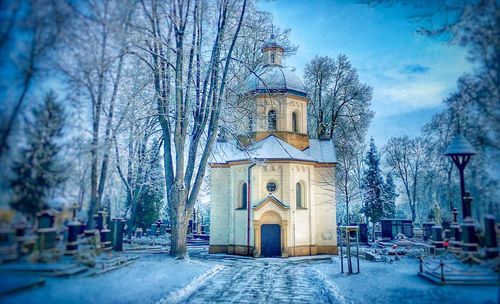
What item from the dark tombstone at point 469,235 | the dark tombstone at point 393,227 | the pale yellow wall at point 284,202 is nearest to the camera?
the dark tombstone at point 469,235

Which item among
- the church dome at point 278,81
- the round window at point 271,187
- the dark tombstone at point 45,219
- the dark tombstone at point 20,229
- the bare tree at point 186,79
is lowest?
the dark tombstone at point 20,229

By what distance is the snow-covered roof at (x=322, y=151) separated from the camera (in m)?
21.9

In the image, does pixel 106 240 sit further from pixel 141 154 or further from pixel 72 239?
pixel 141 154

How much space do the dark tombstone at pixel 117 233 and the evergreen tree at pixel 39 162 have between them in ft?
5.75

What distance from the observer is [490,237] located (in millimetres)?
4023

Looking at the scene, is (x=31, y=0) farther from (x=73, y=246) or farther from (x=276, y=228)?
(x=276, y=228)

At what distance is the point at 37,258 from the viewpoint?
3.15 meters

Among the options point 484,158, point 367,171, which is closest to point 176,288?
point 484,158

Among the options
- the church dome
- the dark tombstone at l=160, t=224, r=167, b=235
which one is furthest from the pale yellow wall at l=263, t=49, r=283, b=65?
the dark tombstone at l=160, t=224, r=167, b=235

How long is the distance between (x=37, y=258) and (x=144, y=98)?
3.99 m

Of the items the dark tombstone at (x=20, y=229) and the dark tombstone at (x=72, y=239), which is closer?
the dark tombstone at (x=20, y=229)

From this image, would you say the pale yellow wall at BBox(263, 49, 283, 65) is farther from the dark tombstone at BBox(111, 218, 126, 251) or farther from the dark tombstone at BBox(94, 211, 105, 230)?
the dark tombstone at BBox(94, 211, 105, 230)

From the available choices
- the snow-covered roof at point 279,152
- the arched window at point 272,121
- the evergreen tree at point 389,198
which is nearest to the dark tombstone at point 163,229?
the snow-covered roof at point 279,152

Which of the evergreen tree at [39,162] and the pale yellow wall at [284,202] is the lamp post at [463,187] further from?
the pale yellow wall at [284,202]
